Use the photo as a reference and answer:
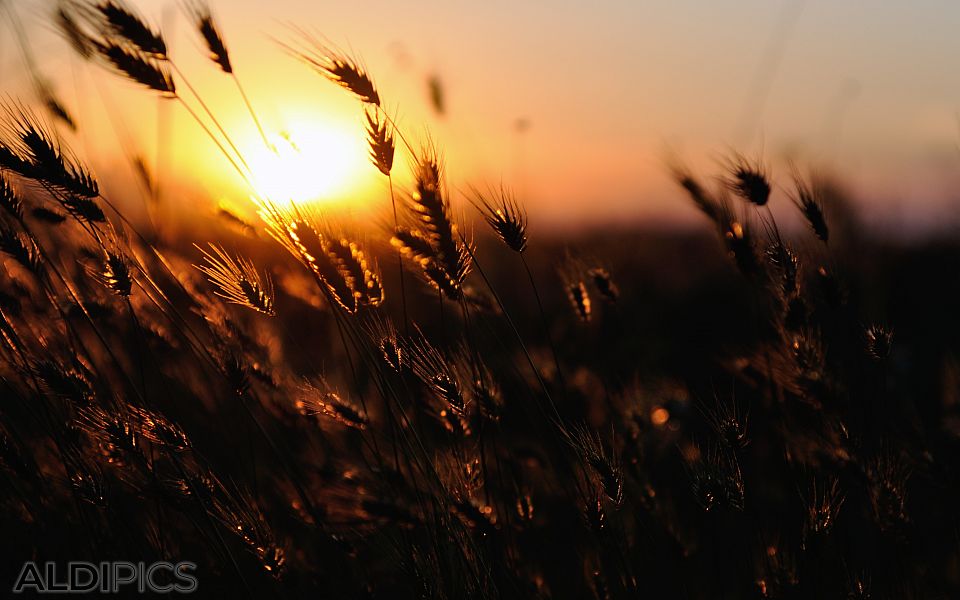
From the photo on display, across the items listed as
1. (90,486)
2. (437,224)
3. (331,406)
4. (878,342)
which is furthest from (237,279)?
(878,342)

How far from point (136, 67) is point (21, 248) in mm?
584

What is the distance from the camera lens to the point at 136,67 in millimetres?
1466

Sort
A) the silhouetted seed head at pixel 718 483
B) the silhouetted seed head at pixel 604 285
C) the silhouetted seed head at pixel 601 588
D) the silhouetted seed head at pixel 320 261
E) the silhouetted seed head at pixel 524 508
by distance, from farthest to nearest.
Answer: the silhouetted seed head at pixel 604 285 → the silhouetted seed head at pixel 524 508 → the silhouetted seed head at pixel 601 588 → the silhouetted seed head at pixel 718 483 → the silhouetted seed head at pixel 320 261

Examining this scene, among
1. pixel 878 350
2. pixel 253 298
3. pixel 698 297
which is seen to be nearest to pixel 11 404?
pixel 253 298

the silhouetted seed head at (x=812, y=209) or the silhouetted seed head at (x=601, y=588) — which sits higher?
A: the silhouetted seed head at (x=812, y=209)

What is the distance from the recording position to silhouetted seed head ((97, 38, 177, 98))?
1.45 meters

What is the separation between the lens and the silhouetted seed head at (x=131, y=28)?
4.74 feet

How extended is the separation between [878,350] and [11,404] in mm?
3229

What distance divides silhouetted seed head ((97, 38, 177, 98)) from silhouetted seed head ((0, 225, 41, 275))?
21.3 inches

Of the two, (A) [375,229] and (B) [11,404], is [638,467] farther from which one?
(B) [11,404]

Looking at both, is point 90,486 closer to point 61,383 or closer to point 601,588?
point 61,383

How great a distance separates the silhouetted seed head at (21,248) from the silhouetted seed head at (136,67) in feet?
1.78

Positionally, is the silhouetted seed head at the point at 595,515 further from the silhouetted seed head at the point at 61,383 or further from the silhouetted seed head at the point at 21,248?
the silhouetted seed head at the point at 21,248

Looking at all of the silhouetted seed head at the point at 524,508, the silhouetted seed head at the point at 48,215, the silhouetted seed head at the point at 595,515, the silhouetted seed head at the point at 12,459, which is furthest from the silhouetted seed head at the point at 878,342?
the silhouetted seed head at the point at 48,215
